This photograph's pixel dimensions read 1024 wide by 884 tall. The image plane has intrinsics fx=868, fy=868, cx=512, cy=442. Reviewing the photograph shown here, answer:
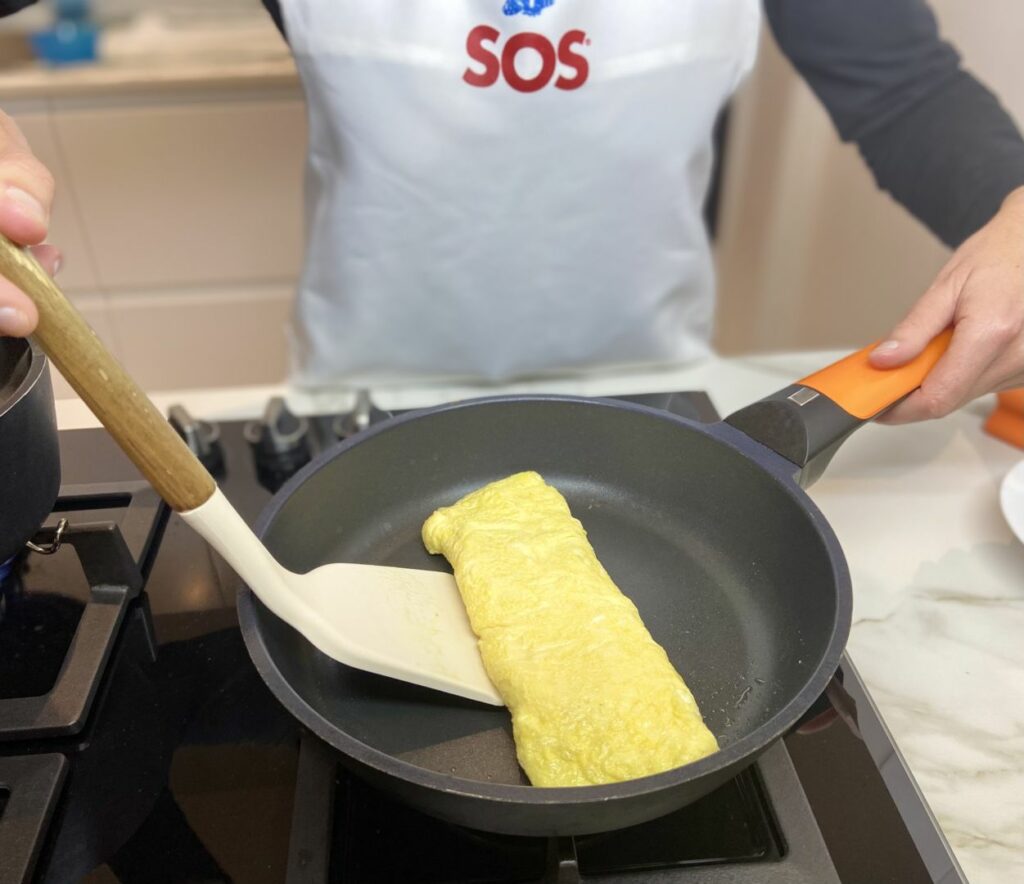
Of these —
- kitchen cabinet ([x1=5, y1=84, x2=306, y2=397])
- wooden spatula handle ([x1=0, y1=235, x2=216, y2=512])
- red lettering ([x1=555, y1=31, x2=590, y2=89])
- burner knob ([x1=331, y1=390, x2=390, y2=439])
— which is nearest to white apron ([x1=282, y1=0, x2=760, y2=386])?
red lettering ([x1=555, y1=31, x2=590, y2=89])

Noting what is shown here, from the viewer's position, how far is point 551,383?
114cm

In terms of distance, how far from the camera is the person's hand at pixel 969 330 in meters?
0.77

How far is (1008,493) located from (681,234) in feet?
1.57

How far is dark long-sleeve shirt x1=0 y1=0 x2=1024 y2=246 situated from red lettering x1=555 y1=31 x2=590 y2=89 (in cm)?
36

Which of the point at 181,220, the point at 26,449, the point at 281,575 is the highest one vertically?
the point at 26,449

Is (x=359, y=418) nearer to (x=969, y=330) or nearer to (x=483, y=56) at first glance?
(x=483, y=56)

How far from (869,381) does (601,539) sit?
0.28m

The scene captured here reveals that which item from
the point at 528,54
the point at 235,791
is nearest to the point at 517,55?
the point at 528,54

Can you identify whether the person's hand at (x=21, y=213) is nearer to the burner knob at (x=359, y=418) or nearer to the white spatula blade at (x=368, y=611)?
the white spatula blade at (x=368, y=611)

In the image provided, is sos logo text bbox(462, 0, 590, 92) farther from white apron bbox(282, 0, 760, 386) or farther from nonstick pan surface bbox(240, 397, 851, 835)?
nonstick pan surface bbox(240, 397, 851, 835)

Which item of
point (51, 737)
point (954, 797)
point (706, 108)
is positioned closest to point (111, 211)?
point (706, 108)

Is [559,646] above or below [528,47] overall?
below

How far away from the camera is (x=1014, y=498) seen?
835mm

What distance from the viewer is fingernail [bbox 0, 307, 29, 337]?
0.47m
